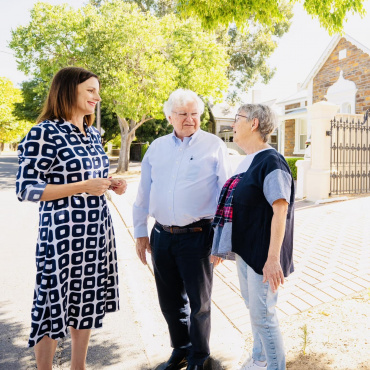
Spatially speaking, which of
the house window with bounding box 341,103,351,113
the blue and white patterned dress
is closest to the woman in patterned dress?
the blue and white patterned dress

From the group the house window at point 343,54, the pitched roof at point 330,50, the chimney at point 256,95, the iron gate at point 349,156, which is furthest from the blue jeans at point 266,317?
the chimney at point 256,95

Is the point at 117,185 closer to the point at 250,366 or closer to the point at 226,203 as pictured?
the point at 226,203

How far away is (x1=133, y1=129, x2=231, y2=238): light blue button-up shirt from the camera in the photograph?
236 centimetres

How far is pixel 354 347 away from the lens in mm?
2701

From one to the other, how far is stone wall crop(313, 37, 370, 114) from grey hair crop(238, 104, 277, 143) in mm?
14349

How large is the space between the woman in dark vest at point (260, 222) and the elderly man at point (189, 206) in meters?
0.21

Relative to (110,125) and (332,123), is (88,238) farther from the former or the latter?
(110,125)

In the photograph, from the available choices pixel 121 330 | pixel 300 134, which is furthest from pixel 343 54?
pixel 121 330

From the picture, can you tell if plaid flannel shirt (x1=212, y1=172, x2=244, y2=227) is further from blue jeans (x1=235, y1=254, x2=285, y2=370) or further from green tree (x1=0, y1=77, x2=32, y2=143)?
green tree (x1=0, y1=77, x2=32, y2=143)

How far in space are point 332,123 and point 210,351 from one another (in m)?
8.79

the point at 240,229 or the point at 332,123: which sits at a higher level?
the point at 332,123

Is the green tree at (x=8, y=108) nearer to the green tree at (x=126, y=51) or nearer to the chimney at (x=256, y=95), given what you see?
the chimney at (x=256, y=95)

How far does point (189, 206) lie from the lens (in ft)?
7.72

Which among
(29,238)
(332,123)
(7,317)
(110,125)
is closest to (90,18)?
(110,125)
